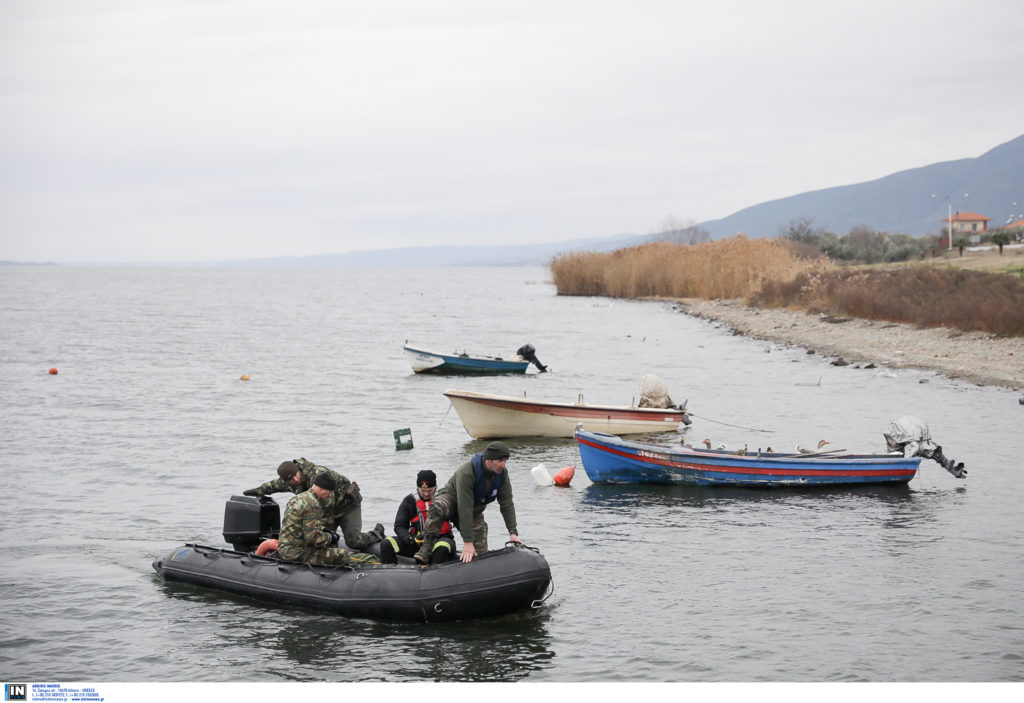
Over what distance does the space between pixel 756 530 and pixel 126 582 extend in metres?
8.80

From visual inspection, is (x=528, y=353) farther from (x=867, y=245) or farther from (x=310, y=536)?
(x=867, y=245)

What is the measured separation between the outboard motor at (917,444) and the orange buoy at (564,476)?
5.56 m

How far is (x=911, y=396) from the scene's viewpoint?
2712cm

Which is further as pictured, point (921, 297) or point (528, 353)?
point (921, 297)

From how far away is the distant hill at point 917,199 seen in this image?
664 inches

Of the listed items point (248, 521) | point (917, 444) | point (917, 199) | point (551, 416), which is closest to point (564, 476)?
point (551, 416)

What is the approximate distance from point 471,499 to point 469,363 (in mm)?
23856

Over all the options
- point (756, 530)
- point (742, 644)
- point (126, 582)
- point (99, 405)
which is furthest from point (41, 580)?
point (99, 405)

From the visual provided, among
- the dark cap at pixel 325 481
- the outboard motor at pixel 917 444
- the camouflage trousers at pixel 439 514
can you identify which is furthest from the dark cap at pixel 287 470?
the outboard motor at pixel 917 444

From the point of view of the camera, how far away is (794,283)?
177 ft

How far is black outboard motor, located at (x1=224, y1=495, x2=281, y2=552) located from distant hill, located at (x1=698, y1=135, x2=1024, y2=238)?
1089 cm

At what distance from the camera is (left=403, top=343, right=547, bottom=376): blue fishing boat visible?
34375 millimetres

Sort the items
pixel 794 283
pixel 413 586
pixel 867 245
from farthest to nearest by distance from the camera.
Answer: pixel 867 245, pixel 794 283, pixel 413 586
